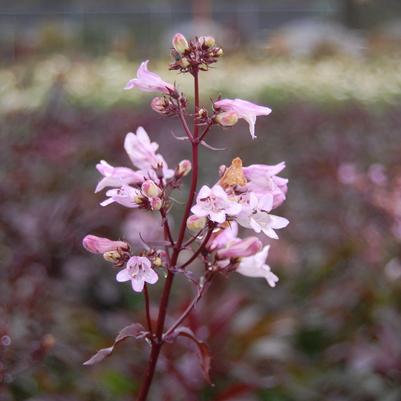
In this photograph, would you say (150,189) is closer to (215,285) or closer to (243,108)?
(243,108)

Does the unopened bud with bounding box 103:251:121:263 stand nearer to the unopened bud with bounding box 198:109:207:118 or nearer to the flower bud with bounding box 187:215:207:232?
the flower bud with bounding box 187:215:207:232

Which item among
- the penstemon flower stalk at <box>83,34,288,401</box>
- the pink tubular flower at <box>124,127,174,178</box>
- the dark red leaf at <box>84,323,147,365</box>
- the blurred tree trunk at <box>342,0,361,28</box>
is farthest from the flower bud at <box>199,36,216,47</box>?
the blurred tree trunk at <box>342,0,361,28</box>

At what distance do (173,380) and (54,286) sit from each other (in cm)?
67

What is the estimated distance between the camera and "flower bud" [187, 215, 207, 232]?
101 centimetres

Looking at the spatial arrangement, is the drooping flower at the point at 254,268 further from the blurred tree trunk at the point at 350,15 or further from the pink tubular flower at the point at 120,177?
the blurred tree trunk at the point at 350,15

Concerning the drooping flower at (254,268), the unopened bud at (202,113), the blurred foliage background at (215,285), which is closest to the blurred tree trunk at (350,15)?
the blurred foliage background at (215,285)

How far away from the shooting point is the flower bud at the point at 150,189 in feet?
3.27

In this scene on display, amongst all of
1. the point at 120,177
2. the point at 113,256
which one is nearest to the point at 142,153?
the point at 120,177

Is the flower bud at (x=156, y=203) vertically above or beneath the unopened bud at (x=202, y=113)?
beneath

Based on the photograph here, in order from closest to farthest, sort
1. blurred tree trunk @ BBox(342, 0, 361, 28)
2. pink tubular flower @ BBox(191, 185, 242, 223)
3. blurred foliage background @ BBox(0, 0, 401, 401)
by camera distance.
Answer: pink tubular flower @ BBox(191, 185, 242, 223)
blurred foliage background @ BBox(0, 0, 401, 401)
blurred tree trunk @ BBox(342, 0, 361, 28)

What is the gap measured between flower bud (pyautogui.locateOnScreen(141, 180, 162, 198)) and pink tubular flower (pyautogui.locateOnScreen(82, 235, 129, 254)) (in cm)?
8

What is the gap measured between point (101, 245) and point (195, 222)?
0.44 feet

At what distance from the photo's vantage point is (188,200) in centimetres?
98

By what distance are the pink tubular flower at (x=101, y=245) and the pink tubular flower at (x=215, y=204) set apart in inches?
5.1
